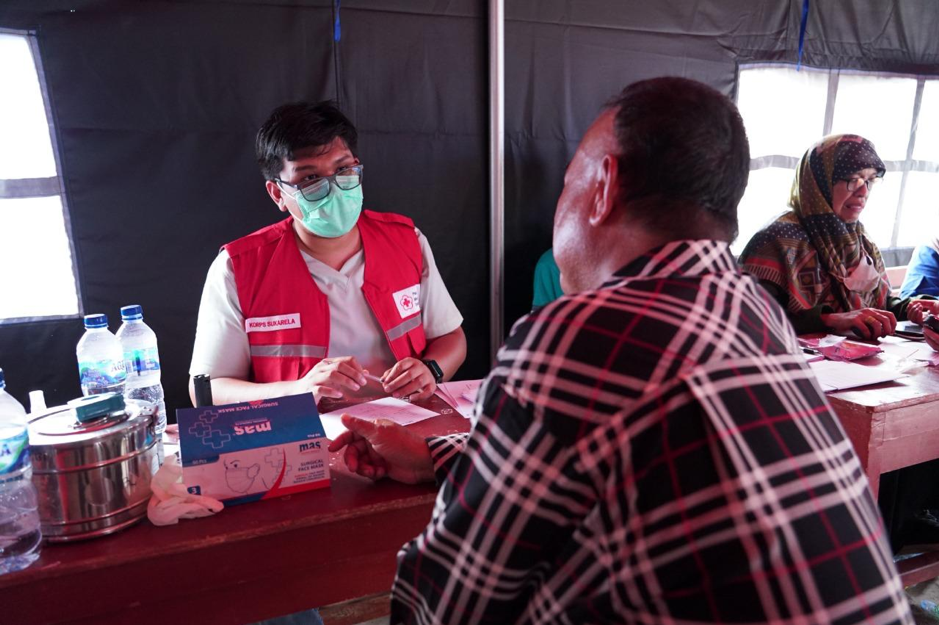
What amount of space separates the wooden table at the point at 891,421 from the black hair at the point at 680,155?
1.11 metres

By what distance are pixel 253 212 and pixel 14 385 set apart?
3.59 feet

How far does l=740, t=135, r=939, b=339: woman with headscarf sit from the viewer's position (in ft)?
8.32

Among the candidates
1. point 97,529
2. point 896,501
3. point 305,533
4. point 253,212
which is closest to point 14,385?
point 253,212

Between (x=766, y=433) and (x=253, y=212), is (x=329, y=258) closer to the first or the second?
(x=253, y=212)

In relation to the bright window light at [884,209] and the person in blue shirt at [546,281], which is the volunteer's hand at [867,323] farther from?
the bright window light at [884,209]

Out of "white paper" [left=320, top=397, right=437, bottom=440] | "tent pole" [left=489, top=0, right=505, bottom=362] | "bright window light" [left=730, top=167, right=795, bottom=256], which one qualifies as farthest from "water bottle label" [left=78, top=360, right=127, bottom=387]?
"bright window light" [left=730, top=167, right=795, bottom=256]

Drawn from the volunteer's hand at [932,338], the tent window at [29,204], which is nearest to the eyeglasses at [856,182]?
the volunteer's hand at [932,338]

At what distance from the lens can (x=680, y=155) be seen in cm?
76

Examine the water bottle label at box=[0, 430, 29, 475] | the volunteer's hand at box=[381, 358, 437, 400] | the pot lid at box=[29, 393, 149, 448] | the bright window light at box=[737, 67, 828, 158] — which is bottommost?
the volunteer's hand at box=[381, 358, 437, 400]

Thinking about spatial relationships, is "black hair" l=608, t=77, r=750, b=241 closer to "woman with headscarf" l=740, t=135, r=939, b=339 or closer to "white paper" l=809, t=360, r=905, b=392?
"white paper" l=809, t=360, r=905, b=392

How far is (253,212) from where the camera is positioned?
8.33 ft

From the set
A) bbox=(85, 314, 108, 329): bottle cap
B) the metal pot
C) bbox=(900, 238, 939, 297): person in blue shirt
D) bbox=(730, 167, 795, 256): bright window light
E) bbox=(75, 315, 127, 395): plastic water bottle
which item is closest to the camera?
the metal pot

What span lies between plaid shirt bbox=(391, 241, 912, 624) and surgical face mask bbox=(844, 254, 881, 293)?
223cm

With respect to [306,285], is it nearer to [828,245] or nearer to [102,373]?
[102,373]
